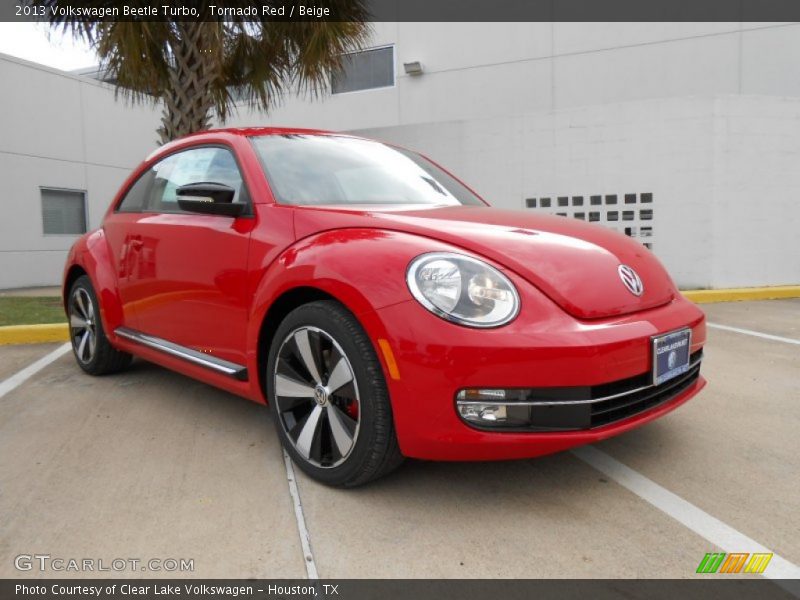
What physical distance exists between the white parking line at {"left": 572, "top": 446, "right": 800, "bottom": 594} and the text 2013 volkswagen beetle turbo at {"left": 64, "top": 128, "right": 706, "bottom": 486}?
30 centimetres

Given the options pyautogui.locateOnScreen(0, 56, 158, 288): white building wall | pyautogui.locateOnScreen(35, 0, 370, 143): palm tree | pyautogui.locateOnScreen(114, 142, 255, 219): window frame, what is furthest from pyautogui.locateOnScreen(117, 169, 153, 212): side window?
pyautogui.locateOnScreen(0, 56, 158, 288): white building wall

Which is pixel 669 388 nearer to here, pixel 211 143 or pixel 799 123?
pixel 211 143

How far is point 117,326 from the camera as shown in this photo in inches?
139

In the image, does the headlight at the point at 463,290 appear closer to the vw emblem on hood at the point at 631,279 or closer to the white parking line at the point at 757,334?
the vw emblem on hood at the point at 631,279

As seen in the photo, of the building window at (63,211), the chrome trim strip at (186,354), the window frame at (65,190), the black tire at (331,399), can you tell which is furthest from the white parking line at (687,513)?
the building window at (63,211)

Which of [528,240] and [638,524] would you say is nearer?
[638,524]

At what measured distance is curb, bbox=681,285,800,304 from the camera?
7371 millimetres

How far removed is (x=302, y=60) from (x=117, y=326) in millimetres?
5051

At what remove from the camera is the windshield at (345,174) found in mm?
2689

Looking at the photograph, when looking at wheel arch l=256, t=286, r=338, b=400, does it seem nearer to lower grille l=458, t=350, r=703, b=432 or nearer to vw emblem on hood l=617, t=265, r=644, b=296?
lower grille l=458, t=350, r=703, b=432

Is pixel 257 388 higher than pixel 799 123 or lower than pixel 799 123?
lower

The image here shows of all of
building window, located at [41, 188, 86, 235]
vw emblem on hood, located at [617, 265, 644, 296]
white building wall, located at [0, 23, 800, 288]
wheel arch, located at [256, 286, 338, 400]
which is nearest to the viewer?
vw emblem on hood, located at [617, 265, 644, 296]
